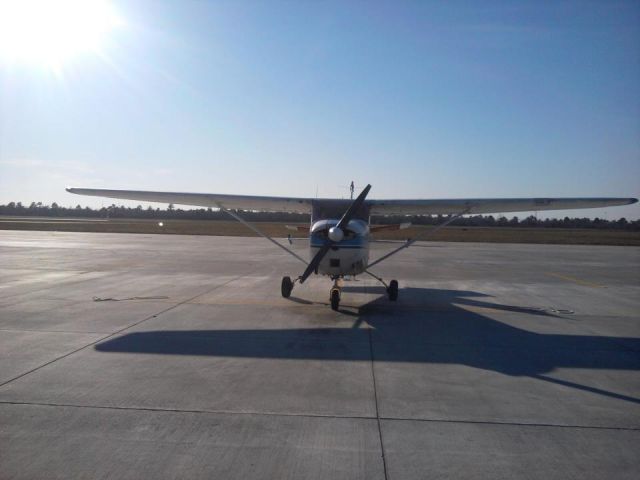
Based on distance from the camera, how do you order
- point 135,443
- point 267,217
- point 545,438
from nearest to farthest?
1. point 135,443
2. point 545,438
3. point 267,217

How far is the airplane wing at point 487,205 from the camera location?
12602 millimetres

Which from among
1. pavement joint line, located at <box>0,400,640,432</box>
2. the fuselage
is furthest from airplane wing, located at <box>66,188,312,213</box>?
pavement joint line, located at <box>0,400,640,432</box>

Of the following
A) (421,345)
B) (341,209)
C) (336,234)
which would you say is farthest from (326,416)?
(341,209)

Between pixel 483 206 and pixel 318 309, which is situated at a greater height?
pixel 483 206

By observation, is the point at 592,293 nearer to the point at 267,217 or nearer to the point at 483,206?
the point at 483,206

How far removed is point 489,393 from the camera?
5789 mm

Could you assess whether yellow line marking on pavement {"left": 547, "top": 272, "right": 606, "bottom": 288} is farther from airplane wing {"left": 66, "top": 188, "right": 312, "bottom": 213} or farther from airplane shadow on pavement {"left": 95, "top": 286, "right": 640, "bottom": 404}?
Result: airplane wing {"left": 66, "top": 188, "right": 312, "bottom": 213}

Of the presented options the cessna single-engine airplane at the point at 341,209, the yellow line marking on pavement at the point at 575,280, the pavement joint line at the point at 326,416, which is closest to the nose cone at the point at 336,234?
the cessna single-engine airplane at the point at 341,209

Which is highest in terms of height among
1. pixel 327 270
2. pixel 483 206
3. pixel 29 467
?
pixel 483 206

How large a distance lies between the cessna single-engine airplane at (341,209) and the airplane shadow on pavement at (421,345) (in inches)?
62.2

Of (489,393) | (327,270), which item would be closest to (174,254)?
(327,270)

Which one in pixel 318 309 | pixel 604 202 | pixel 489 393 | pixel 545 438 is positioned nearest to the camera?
pixel 545 438

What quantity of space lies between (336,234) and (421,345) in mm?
3276

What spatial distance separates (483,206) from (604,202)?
2.89 m
